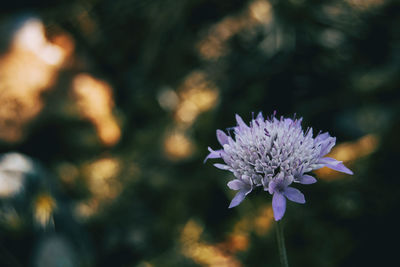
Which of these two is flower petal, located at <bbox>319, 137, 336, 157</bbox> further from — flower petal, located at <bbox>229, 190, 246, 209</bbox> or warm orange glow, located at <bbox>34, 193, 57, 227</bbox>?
warm orange glow, located at <bbox>34, 193, 57, 227</bbox>

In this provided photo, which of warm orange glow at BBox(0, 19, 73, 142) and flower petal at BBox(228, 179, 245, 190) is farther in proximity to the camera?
warm orange glow at BBox(0, 19, 73, 142)

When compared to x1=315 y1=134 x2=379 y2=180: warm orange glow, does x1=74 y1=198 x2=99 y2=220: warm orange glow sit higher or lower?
higher

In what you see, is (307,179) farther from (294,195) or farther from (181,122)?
(181,122)

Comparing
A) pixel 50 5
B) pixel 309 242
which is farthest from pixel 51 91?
pixel 309 242

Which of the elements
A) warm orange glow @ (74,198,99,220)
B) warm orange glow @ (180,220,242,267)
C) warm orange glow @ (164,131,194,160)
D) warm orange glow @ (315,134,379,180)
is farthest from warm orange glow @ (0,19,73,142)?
warm orange glow @ (315,134,379,180)

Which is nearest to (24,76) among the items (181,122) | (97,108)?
(97,108)

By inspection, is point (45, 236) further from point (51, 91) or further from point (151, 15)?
point (151, 15)

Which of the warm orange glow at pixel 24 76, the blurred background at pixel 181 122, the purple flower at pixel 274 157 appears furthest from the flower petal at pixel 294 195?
the warm orange glow at pixel 24 76
